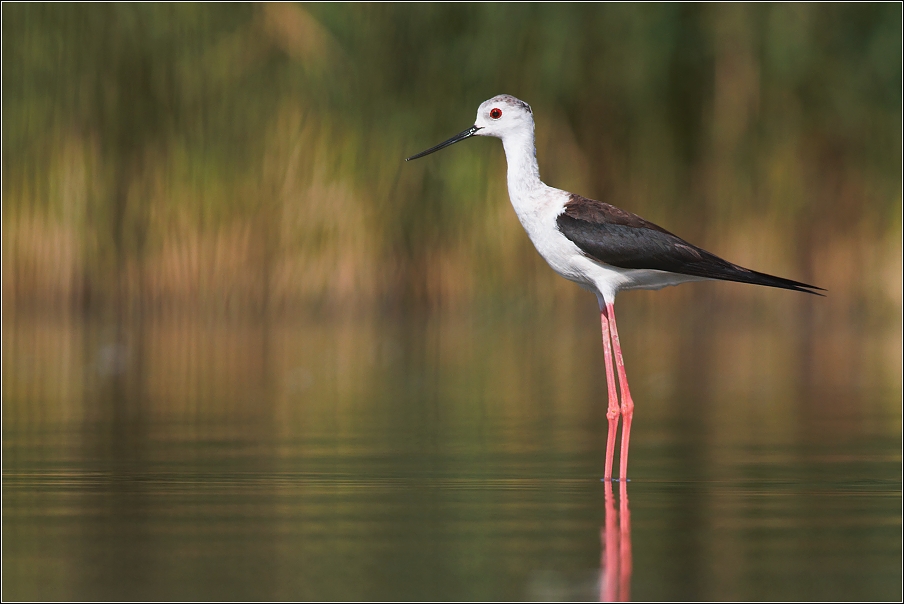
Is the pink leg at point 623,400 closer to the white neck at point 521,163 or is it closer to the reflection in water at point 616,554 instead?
the white neck at point 521,163

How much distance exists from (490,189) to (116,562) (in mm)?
11625

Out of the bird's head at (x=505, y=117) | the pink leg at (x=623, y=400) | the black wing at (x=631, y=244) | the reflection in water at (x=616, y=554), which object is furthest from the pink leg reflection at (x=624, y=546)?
the bird's head at (x=505, y=117)

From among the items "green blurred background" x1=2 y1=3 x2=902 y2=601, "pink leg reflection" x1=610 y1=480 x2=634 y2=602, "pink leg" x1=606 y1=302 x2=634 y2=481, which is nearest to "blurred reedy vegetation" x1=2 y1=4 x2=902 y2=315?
"green blurred background" x1=2 y1=3 x2=902 y2=601

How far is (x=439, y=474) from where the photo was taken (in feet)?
19.4

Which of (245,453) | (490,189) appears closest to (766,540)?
(245,453)

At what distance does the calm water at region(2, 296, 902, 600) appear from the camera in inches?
155

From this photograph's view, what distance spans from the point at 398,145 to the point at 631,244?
9.30 meters

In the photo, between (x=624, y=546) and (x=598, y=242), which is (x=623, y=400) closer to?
(x=598, y=242)

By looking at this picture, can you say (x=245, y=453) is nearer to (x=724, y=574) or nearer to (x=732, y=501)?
(x=732, y=501)

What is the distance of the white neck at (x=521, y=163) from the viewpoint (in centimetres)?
692

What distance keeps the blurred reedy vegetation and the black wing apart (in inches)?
348

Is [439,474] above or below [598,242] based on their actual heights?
below

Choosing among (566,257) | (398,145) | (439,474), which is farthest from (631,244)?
(398,145)

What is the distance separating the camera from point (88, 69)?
15.5m
